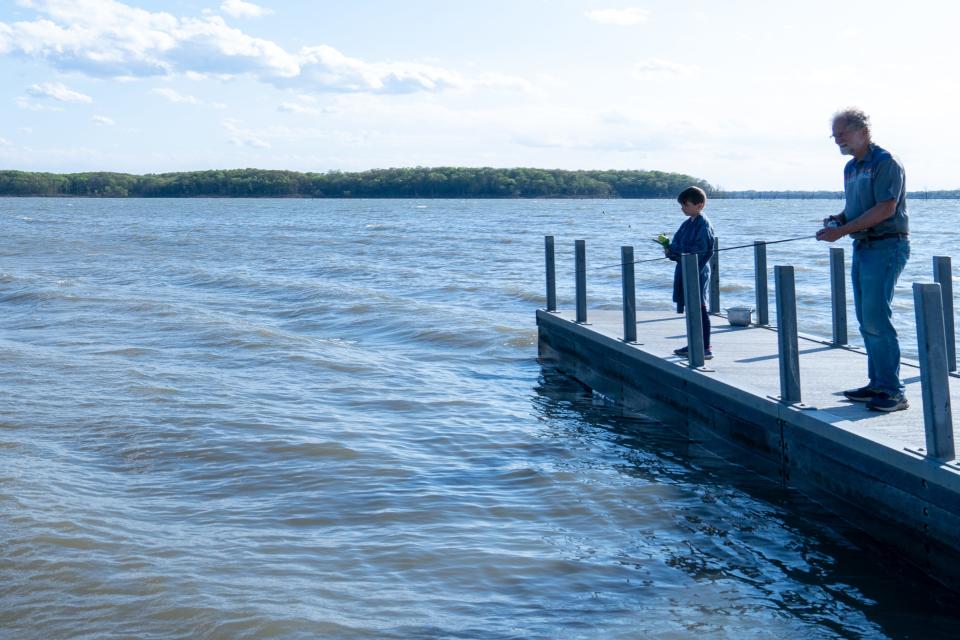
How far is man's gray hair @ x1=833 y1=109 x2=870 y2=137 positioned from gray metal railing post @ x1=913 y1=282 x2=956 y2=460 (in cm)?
139

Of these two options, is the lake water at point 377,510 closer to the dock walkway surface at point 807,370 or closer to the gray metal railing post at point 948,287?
the dock walkway surface at point 807,370

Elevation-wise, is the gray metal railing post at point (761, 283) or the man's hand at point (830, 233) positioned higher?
the man's hand at point (830, 233)

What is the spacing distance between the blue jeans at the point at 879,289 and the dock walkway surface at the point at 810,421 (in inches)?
17.5

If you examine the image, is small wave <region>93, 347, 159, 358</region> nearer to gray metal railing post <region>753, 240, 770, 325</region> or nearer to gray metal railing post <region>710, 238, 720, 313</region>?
gray metal railing post <region>710, 238, 720, 313</region>

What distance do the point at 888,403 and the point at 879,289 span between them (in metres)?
0.79

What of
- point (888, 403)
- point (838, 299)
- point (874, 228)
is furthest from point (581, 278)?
point (874, 228)

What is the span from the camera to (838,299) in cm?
985

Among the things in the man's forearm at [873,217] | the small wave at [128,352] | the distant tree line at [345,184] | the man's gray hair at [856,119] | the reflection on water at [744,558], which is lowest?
the reflection on water at [744,558]

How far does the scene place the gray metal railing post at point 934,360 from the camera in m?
5.19

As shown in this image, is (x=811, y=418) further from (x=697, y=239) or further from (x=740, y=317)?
(x=740, y=317)

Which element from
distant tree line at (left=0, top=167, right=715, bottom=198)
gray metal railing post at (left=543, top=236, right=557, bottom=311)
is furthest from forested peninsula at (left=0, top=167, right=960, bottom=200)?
gray metal railing post at (left=543, top=236, right=557, bottom=311)

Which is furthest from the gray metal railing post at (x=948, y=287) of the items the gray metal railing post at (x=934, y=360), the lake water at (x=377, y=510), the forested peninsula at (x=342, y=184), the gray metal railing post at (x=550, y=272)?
the forested peninsula at (x=342, y=184)

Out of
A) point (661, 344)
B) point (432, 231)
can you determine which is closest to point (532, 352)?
point (661, 344)

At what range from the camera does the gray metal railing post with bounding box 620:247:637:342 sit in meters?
10.1
